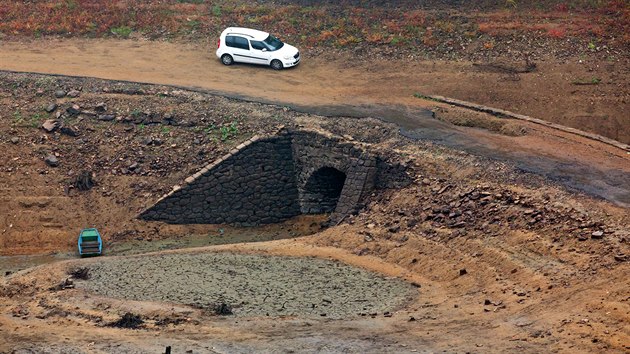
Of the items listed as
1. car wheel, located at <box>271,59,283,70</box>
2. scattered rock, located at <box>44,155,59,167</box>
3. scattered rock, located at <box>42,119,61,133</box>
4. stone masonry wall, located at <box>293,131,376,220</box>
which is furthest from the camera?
car wheel, located at <box>271,59,283,70</box>

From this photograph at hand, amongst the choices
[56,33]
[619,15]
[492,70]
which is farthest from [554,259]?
[56,33]

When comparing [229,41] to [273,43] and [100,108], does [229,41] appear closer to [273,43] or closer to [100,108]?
[273,43]

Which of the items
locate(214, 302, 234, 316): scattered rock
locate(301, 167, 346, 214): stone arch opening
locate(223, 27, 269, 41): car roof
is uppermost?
locate(223, 27, 269, 41): car roof

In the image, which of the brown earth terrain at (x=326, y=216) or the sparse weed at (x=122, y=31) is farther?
the sparse weed at (x=122, y=31)

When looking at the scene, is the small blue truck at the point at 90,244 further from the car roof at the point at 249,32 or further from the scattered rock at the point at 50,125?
the car roof at the point at 249,32

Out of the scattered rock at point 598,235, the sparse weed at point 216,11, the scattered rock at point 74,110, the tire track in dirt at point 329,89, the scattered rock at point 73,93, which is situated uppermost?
the sparse weed at point 216,11

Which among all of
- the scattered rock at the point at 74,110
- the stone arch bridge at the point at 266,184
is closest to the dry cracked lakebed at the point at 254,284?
the stone arch bridge at the point at 266,184

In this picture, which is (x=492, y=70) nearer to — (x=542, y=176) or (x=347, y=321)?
(x=542, y=176)

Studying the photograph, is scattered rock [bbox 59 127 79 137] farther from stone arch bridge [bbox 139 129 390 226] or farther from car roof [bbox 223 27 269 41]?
car roof [bbox 223 27 269 41]

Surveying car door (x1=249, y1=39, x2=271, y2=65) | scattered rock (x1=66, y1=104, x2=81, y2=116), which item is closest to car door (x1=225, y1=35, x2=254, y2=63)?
car door (x1=249, y1=39, x2=271, y2=65)
